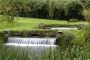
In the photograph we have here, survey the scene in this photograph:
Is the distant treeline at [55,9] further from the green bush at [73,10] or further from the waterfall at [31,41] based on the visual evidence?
the waterfall at [31,41]

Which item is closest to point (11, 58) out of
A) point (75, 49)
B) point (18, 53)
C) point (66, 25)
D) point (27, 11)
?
point (18, 53)

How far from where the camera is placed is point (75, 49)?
645cm

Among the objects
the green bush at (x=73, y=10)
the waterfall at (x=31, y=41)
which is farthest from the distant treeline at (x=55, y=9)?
the waterfall at (x=31, y=41)

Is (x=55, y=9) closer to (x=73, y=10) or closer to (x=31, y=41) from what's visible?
(x=73, y=10)

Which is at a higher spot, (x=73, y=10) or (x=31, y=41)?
(x=73, y=10)

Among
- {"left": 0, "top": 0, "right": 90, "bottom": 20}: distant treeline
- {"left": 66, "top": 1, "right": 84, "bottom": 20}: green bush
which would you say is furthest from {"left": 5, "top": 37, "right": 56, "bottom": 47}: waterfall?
{"left": 66, "top": 1, "right": 84, "bottom": 20}: green bush

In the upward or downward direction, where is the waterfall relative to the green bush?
downward

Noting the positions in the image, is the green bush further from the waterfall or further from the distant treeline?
the waterfall

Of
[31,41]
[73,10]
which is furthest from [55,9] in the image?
[31,41]

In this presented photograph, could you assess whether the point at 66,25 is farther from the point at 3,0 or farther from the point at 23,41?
the point at 3,0

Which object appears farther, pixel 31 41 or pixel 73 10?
pixel 73 10

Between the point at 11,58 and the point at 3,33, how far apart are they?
39.4 feet

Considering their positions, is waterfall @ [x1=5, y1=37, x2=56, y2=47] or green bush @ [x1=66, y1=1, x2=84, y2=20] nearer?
waterfall @ [x1=5, y1=37, x2=56, y2=47]

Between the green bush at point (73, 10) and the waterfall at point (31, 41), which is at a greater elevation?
the green bush at point (73, 10)
